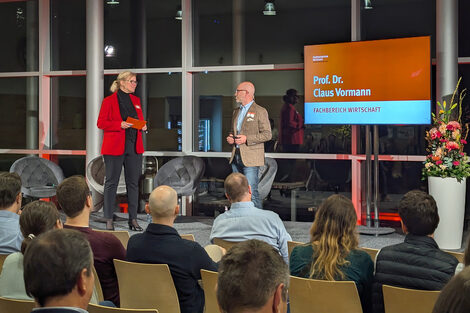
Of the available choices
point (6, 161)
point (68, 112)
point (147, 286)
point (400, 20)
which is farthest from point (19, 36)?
point (147, 286)

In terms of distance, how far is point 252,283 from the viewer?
1560 mm

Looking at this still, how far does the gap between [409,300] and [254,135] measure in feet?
15.2

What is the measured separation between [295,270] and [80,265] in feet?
4.87

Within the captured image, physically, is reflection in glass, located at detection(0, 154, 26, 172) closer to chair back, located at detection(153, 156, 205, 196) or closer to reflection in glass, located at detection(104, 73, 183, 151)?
reflection in glass, located at detection(104, 73, 183, 151)

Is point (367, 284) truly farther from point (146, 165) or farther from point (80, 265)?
point (146, 165)

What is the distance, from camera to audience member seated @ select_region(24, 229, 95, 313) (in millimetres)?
1840

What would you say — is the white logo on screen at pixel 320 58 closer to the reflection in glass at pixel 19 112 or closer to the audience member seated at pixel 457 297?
the reflection in glass at pixel 19 112

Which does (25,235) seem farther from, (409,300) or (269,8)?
(269,8)

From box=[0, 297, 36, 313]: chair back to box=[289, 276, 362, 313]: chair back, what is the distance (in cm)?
114

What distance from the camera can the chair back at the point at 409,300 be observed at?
2656mm

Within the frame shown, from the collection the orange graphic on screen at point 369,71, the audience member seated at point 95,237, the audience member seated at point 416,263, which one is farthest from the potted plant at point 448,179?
the audience member seated at point 95,237

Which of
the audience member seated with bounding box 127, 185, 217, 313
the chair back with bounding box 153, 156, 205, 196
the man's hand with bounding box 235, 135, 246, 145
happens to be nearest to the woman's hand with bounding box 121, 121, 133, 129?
the man's hand with bounding box 235, 135, 246, 145

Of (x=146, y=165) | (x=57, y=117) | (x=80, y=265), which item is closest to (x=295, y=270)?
(x=80, y=265)

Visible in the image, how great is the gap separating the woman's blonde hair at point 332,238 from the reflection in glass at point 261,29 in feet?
17.8
